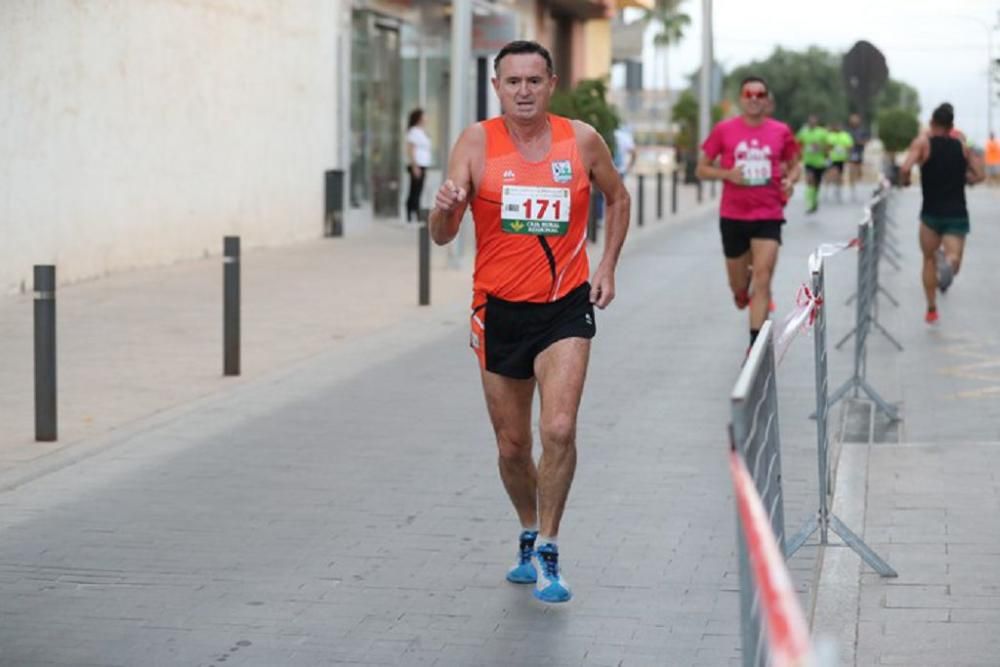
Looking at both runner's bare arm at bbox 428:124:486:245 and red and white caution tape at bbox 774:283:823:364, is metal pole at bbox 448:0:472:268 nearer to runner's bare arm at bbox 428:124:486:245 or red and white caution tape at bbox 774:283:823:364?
red and white caution tape at bbox 774:283:823:364

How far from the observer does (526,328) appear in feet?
22.1

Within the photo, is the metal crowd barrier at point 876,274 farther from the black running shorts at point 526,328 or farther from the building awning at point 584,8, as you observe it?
the building awning at point 584,8

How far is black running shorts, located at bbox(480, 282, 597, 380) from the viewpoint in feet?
22.1

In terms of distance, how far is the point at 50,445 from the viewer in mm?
9828

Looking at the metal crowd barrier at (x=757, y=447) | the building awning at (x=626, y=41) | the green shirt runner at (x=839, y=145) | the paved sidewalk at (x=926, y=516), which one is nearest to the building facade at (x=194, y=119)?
the paved sidewalk at (x=926, y=516)

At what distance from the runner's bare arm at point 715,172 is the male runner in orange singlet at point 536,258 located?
19.1 feet

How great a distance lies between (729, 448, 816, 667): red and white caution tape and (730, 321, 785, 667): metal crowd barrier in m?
0.30

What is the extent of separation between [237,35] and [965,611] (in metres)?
18.4

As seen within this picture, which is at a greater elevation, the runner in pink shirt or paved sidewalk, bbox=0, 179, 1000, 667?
the runner in pink shirt

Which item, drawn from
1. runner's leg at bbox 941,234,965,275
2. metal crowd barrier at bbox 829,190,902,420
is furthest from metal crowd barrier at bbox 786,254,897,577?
runner's leg at bbox 941,234,965,275

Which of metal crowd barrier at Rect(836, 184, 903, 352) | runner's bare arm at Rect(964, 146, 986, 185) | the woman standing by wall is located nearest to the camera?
metal crowd barrier at Rect(836, 184, 903, 352)

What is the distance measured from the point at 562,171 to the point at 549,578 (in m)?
→ 1.35

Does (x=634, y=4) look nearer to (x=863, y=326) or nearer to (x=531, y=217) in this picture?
(x=863, y=326)

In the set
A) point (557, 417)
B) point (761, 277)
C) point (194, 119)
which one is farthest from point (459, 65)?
point (557, 417)
